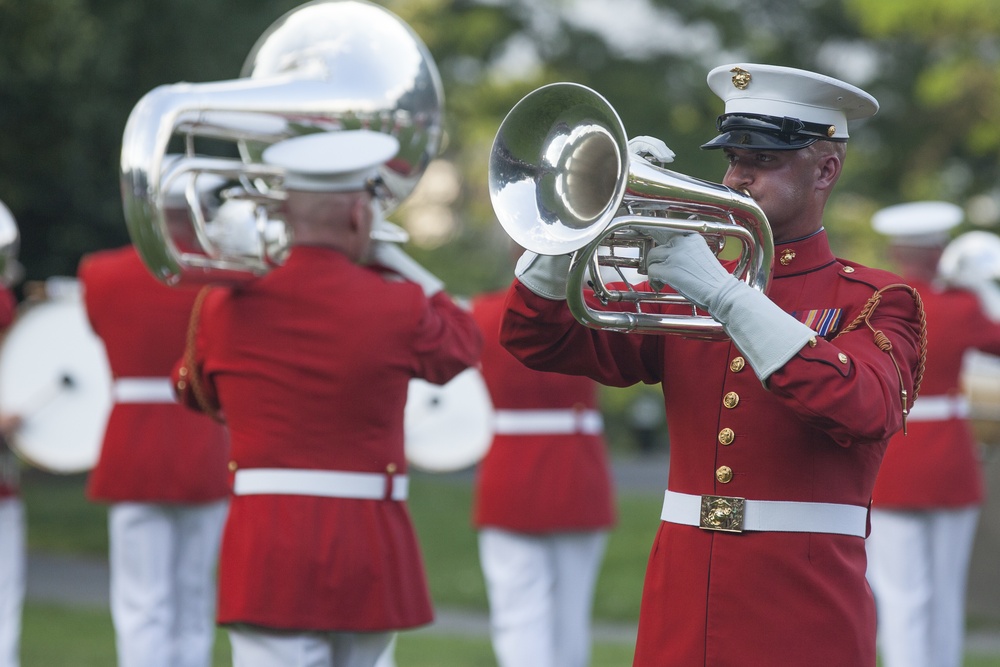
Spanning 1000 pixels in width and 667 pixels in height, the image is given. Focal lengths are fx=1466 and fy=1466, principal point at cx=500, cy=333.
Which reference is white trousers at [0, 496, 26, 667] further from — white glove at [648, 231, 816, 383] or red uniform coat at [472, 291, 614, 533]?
white glove at [648, 231, 816, 383]

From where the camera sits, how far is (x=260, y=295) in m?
4.18

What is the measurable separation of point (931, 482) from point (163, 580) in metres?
3.53

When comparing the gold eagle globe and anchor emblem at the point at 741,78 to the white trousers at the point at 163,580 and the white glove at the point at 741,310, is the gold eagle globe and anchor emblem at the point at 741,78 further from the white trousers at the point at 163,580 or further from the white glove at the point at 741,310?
the white trousers at the point at 163,580

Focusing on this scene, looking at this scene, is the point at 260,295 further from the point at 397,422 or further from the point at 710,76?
the point at 710,76

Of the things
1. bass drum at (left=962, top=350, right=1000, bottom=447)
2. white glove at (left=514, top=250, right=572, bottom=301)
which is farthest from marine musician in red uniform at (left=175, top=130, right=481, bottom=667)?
bass drum at (left=962, top=350, right=1000, bottom=447)

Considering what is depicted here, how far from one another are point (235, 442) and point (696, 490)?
157 centimetres

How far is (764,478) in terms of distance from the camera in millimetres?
3082

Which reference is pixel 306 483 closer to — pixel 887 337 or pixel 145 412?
pixel 887 337

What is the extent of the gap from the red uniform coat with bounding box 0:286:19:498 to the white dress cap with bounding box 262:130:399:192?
2.40 meters

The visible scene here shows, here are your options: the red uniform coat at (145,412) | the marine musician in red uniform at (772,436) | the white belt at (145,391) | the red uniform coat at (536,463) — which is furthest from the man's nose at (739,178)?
the white belt at (145,391)

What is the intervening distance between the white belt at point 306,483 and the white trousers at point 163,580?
2.18m

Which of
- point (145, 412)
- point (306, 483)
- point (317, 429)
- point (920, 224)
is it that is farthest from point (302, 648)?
point (920, 224)

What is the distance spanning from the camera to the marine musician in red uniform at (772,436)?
3.06 metres

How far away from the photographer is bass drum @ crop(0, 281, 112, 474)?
21.1ft
